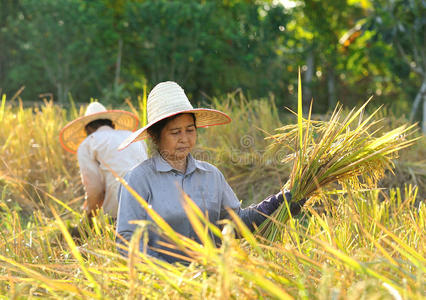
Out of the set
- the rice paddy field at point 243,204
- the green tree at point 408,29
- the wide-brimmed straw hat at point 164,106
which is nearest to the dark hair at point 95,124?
the rice paddy field at point 243,204

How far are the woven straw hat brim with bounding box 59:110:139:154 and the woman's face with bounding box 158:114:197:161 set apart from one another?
1614 millimetres

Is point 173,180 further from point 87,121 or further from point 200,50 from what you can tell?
point 200,50

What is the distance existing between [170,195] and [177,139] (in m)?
0.23

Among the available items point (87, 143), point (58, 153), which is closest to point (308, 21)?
point (58, 153)

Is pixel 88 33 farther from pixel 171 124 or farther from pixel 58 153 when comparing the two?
pixel 171 124

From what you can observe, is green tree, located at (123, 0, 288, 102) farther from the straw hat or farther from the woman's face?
the woman's face

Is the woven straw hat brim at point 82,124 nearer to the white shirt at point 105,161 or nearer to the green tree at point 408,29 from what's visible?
the white shirt at point 105,161

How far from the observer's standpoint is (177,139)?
2008 millimetres

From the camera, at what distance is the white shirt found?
131 inches

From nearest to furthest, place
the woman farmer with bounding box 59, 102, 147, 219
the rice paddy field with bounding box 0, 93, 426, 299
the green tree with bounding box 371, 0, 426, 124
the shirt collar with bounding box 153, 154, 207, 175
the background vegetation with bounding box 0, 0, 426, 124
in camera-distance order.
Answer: the rice paddy field with bounding box 0, 93, 426, 299 → the shirt collar with bounding box 153, 154, 207, 175 → the woman farmer with bounding box 59, 102, 147, 219 → the green tree with bounding box 371, 0, 426, 124 → the background vegetation with bounding box 0, 0, 426, 124

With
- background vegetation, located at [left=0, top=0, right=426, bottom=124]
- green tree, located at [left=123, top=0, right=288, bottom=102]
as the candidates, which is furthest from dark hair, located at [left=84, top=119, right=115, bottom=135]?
green tree, located at [left=123, top=0, right=288, bottom=102]

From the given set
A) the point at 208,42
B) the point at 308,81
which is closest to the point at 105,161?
the point at 308,81

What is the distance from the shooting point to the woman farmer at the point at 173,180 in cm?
191

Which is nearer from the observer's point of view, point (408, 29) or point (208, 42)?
point (408, 29)
